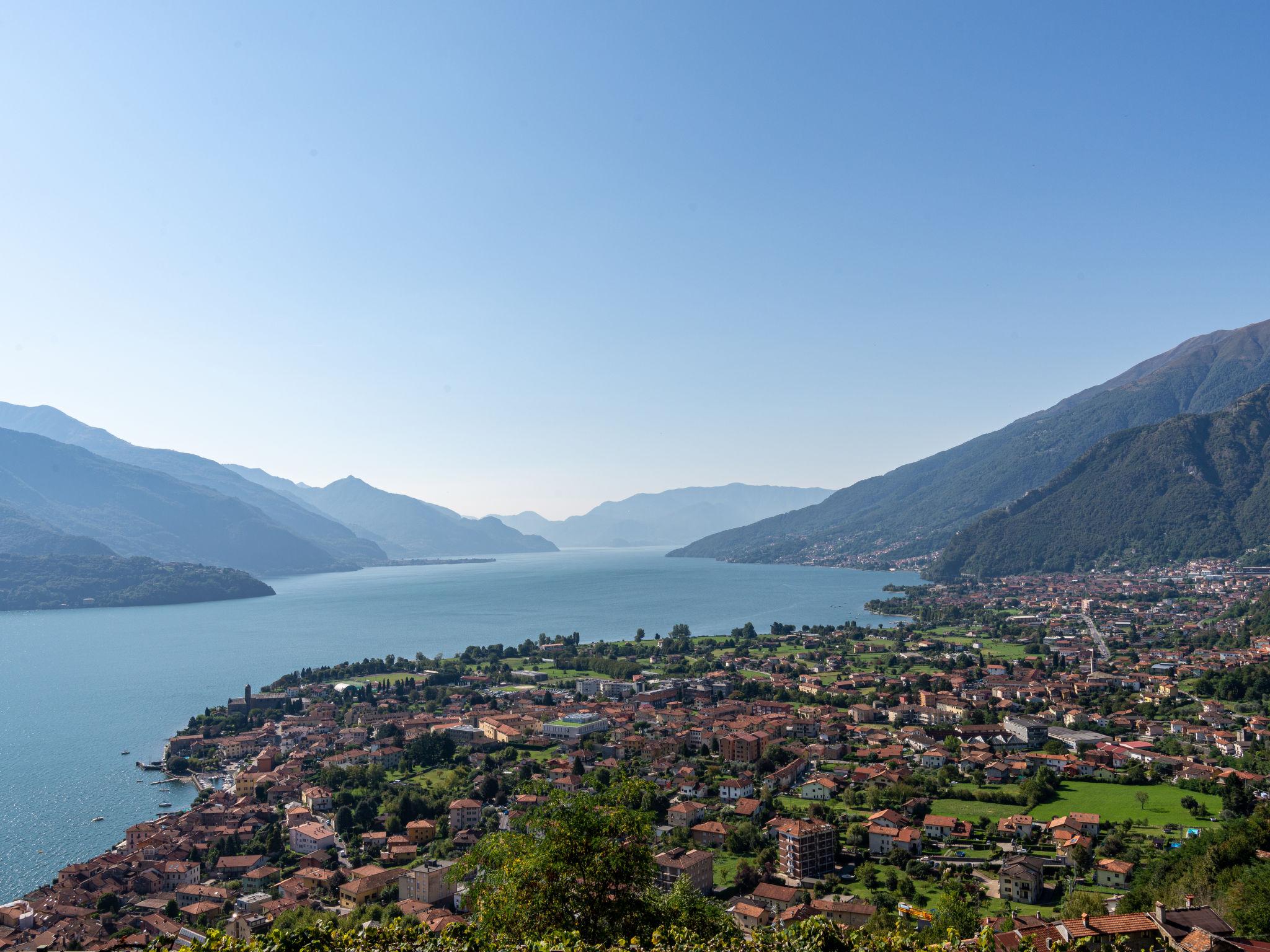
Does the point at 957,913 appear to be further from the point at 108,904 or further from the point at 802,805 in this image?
the point at 108,904

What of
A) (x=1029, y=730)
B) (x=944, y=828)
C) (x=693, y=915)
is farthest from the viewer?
(x=1029, y=730)

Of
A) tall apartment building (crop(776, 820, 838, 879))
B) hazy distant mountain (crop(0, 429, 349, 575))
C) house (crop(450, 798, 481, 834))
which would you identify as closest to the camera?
tall apartment building (crop(776, 820, 838, 879))

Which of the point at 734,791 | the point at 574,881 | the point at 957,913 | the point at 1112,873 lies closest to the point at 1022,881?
the point at 1112,873

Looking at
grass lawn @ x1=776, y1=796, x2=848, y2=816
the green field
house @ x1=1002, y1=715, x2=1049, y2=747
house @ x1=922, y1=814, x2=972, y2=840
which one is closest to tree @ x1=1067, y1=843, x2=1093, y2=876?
house @ x1=922, y1=814, x2=972, y2=840

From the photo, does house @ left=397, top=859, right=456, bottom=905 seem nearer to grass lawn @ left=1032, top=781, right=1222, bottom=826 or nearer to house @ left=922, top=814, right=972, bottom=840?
house @ left=922, top=814, right=972, bottom=840

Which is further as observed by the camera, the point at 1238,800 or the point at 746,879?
the point at 1238,800
